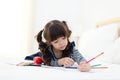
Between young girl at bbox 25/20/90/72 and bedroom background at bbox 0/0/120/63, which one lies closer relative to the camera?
young girl at bbox 25/20/90/72

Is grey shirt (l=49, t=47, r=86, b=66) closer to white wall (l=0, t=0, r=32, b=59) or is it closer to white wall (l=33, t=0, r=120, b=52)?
white wall (l=33, t=0, r=120, b=52)

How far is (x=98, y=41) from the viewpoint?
2.42 meters

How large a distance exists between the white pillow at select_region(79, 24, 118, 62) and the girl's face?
82 cm

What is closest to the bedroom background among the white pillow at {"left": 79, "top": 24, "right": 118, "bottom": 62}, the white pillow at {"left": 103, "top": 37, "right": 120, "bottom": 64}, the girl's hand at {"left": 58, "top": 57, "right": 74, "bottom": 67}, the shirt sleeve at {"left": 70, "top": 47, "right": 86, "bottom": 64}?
the white pillow at {"left": 79, "top": 24, "right": 118, "bottom": 62}

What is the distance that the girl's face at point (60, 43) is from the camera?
1522 millimetres

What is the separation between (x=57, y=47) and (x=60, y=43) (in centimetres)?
5

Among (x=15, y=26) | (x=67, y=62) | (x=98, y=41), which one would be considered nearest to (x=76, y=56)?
(x=67, y=62)

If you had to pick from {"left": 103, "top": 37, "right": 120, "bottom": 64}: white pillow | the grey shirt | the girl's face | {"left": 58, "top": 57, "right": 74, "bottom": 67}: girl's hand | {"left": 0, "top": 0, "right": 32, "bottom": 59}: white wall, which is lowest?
{"left": 58, "top": 57, "right": 74, "bottom": 67}: girl's hand

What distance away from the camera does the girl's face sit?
1.52m

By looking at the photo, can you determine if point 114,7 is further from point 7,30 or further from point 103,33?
point 7,30

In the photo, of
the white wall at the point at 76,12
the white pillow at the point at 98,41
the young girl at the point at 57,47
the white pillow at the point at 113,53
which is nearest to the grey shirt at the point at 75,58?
the young girl at the point at 57,47

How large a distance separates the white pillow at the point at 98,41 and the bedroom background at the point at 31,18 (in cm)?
64

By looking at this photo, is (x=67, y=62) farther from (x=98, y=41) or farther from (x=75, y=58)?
(x=98, y=41)

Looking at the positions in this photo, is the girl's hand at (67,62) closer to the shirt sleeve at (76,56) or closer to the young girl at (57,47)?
the young girl at (57,47)
